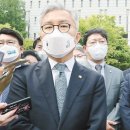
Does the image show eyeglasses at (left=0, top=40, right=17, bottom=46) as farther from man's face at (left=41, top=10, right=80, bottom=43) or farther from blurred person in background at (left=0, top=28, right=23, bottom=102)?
man's face at (left=41, top=10, right=80, bottom=43)

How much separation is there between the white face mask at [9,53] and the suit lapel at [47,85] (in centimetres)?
63

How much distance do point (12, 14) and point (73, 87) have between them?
170 feet

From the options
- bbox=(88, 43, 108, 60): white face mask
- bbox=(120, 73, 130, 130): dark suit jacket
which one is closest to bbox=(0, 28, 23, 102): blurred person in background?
bbox=(88, 43, 108, 60): white face mask

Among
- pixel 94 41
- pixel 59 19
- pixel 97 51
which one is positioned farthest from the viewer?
pixel 94 41

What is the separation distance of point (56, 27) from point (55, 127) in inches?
31.0

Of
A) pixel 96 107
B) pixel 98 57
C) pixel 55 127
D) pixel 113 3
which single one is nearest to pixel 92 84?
pixel 96 107

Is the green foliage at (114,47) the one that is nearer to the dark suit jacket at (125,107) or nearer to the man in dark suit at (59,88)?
the dark suit jacket at (125,107)

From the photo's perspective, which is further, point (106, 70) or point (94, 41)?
point (94, 41)

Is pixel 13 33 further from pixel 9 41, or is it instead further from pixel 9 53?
pixel 9 53

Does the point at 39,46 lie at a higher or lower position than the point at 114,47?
higher

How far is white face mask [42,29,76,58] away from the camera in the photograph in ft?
10.6

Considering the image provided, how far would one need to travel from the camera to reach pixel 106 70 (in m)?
5.24

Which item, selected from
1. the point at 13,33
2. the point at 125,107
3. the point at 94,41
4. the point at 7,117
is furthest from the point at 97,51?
the point at 7,117

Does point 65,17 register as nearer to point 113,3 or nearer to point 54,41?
point 54,41
